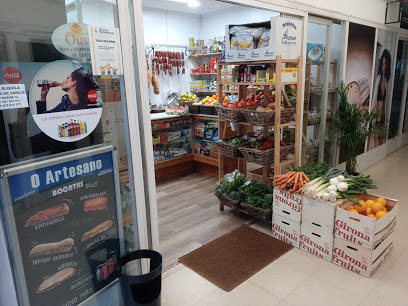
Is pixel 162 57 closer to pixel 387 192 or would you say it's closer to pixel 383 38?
pixel 383 38

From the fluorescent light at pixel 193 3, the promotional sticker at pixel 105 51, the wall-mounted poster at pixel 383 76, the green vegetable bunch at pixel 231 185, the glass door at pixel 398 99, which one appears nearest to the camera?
the promotional sticker at pixel 105 51

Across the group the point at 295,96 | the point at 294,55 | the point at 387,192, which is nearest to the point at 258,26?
the point at 294,55

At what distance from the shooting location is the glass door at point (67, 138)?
1570 millimetres

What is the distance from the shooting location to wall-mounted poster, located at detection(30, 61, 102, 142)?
5.41 feet

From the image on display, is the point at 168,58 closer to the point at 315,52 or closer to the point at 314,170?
the point at 315,52

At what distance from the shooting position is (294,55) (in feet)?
11.1

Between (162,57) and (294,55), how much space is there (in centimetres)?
485

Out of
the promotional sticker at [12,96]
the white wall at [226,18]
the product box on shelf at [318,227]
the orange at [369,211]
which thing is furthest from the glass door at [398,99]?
the promotional sticker at [12,96]

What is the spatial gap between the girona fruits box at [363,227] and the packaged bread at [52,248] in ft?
7.04

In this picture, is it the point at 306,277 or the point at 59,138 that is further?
the point at 306,277

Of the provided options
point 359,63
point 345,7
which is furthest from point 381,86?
point 345,7

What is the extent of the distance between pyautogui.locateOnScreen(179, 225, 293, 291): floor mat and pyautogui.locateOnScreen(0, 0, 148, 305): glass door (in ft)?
2.83

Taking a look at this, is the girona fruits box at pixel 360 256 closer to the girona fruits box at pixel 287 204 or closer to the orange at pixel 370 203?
the orange at pixel 370 203

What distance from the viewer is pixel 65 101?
175 centimetres
